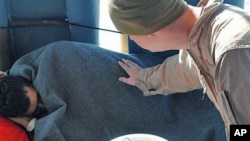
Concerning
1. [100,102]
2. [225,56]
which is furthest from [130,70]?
[225,56]

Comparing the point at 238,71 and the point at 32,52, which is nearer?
the point at 238,71

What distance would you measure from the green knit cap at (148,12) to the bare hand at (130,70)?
455mm

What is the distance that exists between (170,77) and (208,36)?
389 millimetres

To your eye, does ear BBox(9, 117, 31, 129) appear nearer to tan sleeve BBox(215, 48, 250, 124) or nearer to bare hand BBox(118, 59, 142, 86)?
bare hand BBox(118, 59, 142, 86)

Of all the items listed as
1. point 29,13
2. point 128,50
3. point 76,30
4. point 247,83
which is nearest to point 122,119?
point 128,50

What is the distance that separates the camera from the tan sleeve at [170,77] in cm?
118

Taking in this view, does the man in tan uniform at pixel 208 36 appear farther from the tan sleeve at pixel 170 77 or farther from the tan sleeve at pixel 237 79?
the tan sleeve at pixel 170 77

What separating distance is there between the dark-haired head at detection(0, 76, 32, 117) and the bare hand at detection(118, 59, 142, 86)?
12.6 inches

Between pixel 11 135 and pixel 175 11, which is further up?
pixel 175 11

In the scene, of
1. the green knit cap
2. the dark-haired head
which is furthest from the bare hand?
the green knit cap

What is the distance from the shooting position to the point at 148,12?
88 centimetres

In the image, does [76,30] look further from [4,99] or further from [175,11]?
[175,11]

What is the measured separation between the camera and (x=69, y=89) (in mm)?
1373

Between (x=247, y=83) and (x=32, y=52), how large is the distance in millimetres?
857
